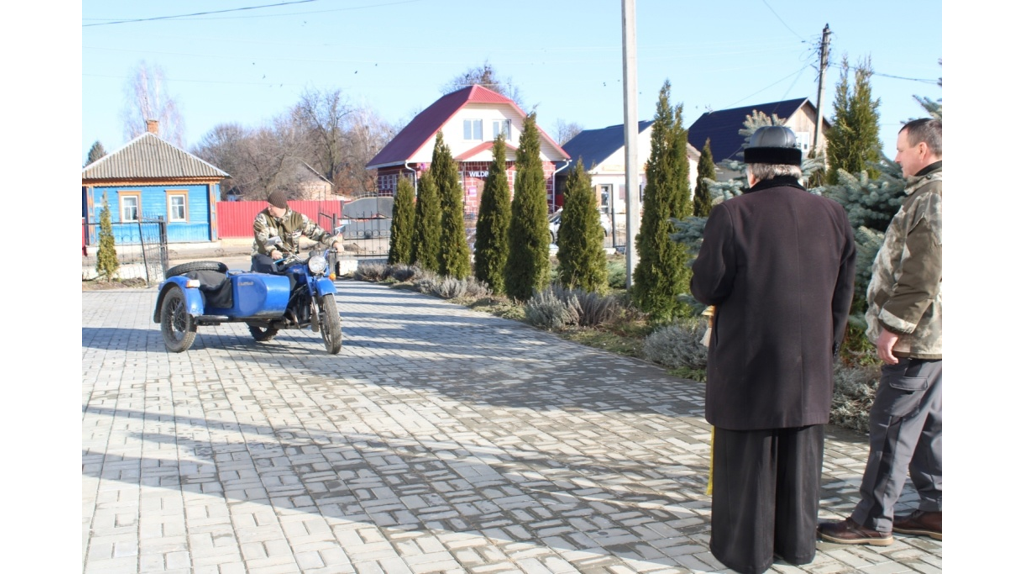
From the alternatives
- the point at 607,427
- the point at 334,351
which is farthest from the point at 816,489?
the point at 334,351

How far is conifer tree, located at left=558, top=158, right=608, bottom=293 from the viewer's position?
12.9 m

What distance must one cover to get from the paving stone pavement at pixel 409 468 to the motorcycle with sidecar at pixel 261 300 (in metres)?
0.42

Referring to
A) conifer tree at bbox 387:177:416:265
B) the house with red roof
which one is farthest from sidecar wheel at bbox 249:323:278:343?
the house with red roof

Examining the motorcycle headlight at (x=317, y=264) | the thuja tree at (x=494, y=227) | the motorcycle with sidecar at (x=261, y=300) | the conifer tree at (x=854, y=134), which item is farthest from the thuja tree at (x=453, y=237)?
the conifer tree at (x=854, y=134)

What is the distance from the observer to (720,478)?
12.4ft

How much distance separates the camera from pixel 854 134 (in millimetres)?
7688

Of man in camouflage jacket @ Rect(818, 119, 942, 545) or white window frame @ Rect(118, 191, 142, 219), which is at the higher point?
white window frame @ Rect(118, 191, 142, 219)

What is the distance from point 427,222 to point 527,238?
5.92 meters

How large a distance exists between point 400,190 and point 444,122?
2201cm

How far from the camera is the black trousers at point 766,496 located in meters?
3.62

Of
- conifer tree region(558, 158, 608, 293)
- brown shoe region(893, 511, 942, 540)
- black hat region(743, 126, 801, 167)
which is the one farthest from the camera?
conifer tree region(558, 158, 608, 293)

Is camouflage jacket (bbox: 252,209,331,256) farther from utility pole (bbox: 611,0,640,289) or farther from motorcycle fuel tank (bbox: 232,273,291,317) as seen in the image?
utility pole (bbox: 611,0,640,289)

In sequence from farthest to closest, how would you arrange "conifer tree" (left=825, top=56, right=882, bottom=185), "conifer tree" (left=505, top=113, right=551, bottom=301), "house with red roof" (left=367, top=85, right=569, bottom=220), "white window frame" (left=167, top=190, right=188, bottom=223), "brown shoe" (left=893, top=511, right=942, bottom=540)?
"house with red roof" (left=367, top=85, right=569, bottom=220) → "white window frame" (left=167, top=190, right=188, bottom=223) → "conifer tree" (left=505, top=113, right=551, bottom=301) → "conifer tree" (left=825, top=56, right=882, bottom=185) → "brown shoe" (left=893, top=511, right=942, bottom=540)
